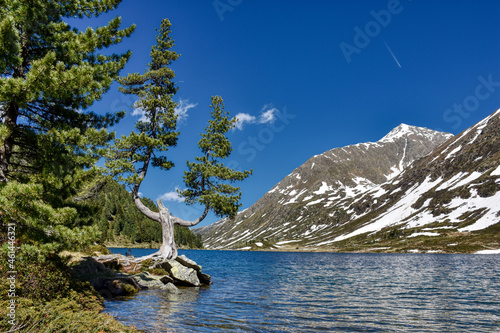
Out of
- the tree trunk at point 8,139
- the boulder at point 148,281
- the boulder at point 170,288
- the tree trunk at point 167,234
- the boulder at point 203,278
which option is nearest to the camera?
the tree trunk at point 8,139

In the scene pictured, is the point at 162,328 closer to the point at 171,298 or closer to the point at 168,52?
the point at 171,298

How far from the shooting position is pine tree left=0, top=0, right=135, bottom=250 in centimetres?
1155

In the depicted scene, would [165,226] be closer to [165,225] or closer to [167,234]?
[165,225]

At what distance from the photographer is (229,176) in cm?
3675

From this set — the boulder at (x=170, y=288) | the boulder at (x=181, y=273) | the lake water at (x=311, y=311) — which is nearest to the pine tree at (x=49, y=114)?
the lake water at (x=311, y=311)

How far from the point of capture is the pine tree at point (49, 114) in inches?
455

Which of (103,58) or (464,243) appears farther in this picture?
(464,243)

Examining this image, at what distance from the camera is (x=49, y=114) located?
14.9 m

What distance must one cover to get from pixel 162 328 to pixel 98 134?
32.6 ft

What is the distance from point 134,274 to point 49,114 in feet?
63.6

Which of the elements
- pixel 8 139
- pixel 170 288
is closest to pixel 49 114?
pixel 8 139

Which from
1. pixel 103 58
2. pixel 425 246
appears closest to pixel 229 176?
pixel 103 58

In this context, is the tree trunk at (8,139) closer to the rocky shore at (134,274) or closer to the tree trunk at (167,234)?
Result: the rocky shore at (134,274)

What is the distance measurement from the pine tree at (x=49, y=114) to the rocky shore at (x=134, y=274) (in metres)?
10.5
